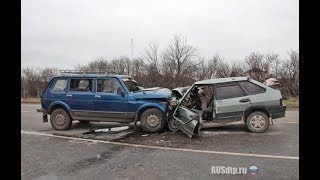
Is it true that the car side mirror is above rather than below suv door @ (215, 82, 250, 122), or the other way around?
above

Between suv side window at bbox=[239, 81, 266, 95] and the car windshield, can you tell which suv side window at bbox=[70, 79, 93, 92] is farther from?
suv side window at bbox=[239, 81, 266, 95]

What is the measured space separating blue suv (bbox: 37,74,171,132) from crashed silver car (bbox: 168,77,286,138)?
0.55 m

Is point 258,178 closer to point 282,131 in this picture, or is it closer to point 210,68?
point 282,131

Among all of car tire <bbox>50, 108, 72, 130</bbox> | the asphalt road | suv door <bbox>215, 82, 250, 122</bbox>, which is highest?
suv door <bbox>215, 82, 250, 122</bbox>

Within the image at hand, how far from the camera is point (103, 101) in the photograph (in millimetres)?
10188

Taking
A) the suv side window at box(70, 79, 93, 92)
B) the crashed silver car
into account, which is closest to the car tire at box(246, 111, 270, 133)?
the crashed silver car

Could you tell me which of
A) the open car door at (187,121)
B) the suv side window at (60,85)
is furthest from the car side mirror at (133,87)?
the suv side window at (60,85)

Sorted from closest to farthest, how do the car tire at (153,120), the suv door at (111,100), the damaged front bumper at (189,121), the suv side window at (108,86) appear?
1. the damaged front bumper at (189,121)
2. the car tire at (153,120)
3. the suv door at (111,100)
4. the suv side window at (108,86)

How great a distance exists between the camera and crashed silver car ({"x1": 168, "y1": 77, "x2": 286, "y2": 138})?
905 centimetres

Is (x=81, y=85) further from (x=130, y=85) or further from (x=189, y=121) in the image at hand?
(x=189, y=121)

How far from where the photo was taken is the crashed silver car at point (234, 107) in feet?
29.7

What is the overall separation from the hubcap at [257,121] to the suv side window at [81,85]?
533 cm

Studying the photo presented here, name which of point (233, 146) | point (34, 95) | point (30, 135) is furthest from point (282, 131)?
point (34, 95)

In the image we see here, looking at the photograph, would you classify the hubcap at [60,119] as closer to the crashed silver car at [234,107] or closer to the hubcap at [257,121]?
the crashed silver car at [234,107]
